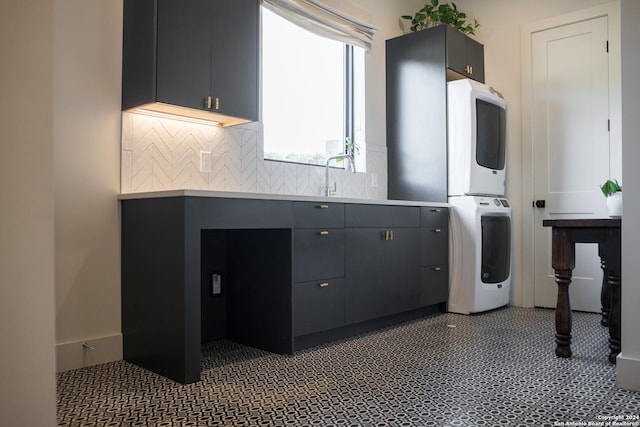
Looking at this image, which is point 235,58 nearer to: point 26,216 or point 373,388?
point 26,216

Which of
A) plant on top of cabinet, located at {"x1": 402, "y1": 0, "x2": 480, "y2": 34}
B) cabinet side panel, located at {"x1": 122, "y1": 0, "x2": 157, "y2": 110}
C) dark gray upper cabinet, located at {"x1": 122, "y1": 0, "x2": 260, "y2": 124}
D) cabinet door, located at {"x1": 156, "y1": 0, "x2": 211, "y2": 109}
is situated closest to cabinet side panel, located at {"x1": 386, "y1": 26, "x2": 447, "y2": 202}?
plant on top of cabinet, located at {"x1": 402, "y1": 0, "x2": 480, "y2": 34}

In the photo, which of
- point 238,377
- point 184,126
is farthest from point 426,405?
point 184,126

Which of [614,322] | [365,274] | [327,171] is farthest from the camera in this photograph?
[327,171]

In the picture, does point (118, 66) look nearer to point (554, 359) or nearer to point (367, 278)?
point (367, 278)

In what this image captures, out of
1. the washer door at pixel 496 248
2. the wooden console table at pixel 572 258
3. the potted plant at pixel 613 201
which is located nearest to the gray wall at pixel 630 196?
the wooden console table at pixel 572 258

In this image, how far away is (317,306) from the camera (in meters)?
2.96

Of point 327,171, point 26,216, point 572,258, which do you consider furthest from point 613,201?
point 26,216

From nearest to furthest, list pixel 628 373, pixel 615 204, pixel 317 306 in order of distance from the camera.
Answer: pixel 628 373 < pixel 615 204 < pixel 317 306

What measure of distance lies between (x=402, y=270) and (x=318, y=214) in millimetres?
972

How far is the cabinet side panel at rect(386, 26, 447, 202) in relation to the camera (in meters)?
4.24

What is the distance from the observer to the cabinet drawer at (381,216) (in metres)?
3.25

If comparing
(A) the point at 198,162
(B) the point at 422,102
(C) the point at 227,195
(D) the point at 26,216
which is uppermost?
(B) the point at 422,102

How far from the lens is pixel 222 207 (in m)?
2.48

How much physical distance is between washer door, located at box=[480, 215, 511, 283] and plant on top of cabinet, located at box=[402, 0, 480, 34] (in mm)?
1716
